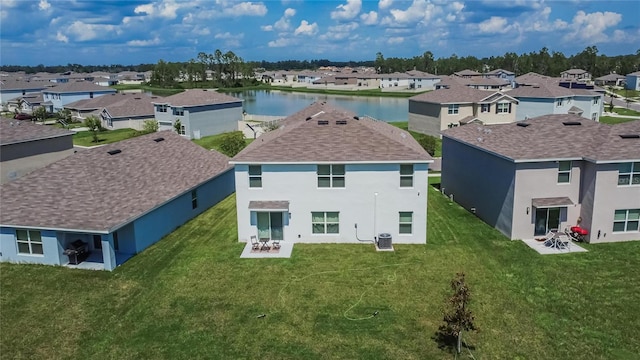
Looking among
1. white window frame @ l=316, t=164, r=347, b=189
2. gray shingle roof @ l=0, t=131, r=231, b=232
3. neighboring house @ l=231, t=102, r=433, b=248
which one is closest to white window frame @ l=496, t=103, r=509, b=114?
neighboring house @ l=231, t=102, r=433, b=248

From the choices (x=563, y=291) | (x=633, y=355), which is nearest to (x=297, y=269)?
(x=563, y=291)

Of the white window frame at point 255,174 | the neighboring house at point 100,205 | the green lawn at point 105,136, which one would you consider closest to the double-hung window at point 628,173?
the white window frame at point 255,174

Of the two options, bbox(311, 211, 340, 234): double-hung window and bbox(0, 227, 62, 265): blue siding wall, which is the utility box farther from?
bbox(0, 227, 62, 265): blue siding wall

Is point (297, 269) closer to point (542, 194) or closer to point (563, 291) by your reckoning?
point (563, 291)

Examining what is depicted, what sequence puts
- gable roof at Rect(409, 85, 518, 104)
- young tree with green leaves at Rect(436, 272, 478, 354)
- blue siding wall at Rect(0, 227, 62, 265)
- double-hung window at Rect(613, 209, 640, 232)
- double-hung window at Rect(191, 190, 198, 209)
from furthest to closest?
gable roof at Rect(409, 85, 518, 104)
double-hung window at Rect(191, 190, 198, 209)
double-hung window at Rect(613, 209, 640, 232)
blue siding wall at Rect(0, 227, 62, 265)
young tree with green leaves at Rect(436, 272, 478, 354)

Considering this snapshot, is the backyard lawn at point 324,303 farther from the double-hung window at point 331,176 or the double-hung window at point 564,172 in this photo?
the double-hung window at point 564,172

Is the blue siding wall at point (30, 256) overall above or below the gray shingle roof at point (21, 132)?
below

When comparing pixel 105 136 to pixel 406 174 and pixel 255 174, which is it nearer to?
pixel 255 174
